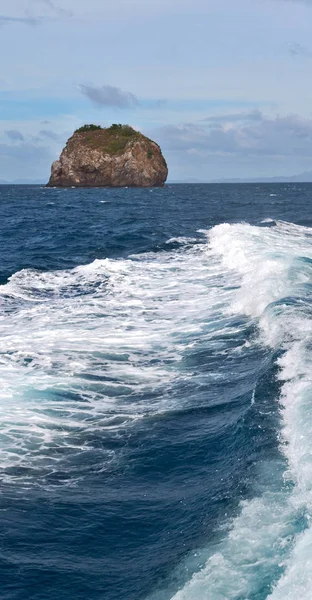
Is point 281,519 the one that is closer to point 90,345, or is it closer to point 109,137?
point 90,345

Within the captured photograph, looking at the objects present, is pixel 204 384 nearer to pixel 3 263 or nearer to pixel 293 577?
pixel 293 577

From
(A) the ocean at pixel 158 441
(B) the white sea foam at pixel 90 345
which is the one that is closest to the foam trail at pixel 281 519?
(A) the ocean at pixel 158 441

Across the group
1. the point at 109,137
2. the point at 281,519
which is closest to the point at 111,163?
the point at 109,137

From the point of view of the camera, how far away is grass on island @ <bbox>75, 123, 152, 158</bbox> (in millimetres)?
135250

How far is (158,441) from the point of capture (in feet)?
34.4

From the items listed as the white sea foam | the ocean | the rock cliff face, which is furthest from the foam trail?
the rock cliff face

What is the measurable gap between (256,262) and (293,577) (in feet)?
65.1

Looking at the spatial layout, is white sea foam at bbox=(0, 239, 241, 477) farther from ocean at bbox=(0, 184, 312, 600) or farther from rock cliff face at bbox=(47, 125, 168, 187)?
rock cliff face at bbox=(47, 125, 168, 187)

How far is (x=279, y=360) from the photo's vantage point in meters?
12.9

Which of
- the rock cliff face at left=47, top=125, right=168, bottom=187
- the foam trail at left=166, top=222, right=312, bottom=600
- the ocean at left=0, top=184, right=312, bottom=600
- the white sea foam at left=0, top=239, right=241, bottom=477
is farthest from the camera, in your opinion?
the rock cliff face at left=47, top=125, right=168, bottom=187

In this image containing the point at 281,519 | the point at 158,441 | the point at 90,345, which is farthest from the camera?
the point at 90,345

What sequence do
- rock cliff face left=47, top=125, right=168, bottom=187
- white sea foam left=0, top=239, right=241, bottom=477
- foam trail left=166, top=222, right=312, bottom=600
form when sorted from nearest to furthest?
1. foam trail left=166, top=222, right=312, bottom=600
2. white sea foam left=0, top=239, right=241, bottom=477
3. rock cliff face left=47, top=125, right=168, bottom=187

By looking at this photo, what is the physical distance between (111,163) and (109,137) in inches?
423

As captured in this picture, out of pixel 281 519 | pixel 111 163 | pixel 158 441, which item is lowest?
pixel 158 441
